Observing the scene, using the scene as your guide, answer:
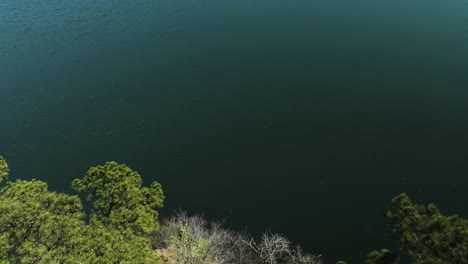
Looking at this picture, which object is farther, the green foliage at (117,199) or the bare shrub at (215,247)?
the bare shrub at (215,247)

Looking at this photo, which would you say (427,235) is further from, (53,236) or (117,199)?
(53,236)

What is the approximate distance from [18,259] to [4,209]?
2.63 m

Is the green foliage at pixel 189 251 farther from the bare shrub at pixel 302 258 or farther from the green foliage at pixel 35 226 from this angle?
the bare shrub at pixel 302 258

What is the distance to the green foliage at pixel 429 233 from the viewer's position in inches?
527

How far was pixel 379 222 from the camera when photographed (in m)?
24.6

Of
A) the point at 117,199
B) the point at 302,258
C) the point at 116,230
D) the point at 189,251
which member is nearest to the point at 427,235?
the point at 302,258

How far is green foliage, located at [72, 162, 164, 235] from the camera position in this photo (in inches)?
712

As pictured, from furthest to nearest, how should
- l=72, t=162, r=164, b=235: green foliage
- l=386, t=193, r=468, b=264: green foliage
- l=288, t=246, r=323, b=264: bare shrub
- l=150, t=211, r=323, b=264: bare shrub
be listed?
l=288, t=246, r=323, b=264: bare shrub, l=150, t=211, r=323, b=264: bare shrub, l=72, t=162, r=164, b=235: green foliage, l=386, t=193, r=468, b=264: green foliage

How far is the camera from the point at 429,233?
1452 cm

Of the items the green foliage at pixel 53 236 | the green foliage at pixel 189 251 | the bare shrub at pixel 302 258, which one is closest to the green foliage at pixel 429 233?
the bare shrub at pixel 302 258

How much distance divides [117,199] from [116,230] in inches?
94.8

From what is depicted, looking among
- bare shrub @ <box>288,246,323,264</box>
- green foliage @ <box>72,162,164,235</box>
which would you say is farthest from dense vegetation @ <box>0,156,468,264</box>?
bare shrub @ <box>288,246,323,264</box>

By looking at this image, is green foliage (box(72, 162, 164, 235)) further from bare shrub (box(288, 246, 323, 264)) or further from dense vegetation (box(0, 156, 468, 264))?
bare shrub (box(288, 246, 323, 264))

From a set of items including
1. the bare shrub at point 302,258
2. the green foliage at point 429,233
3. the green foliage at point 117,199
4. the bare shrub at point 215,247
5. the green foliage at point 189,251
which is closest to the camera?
the green foliage at point 429,233
